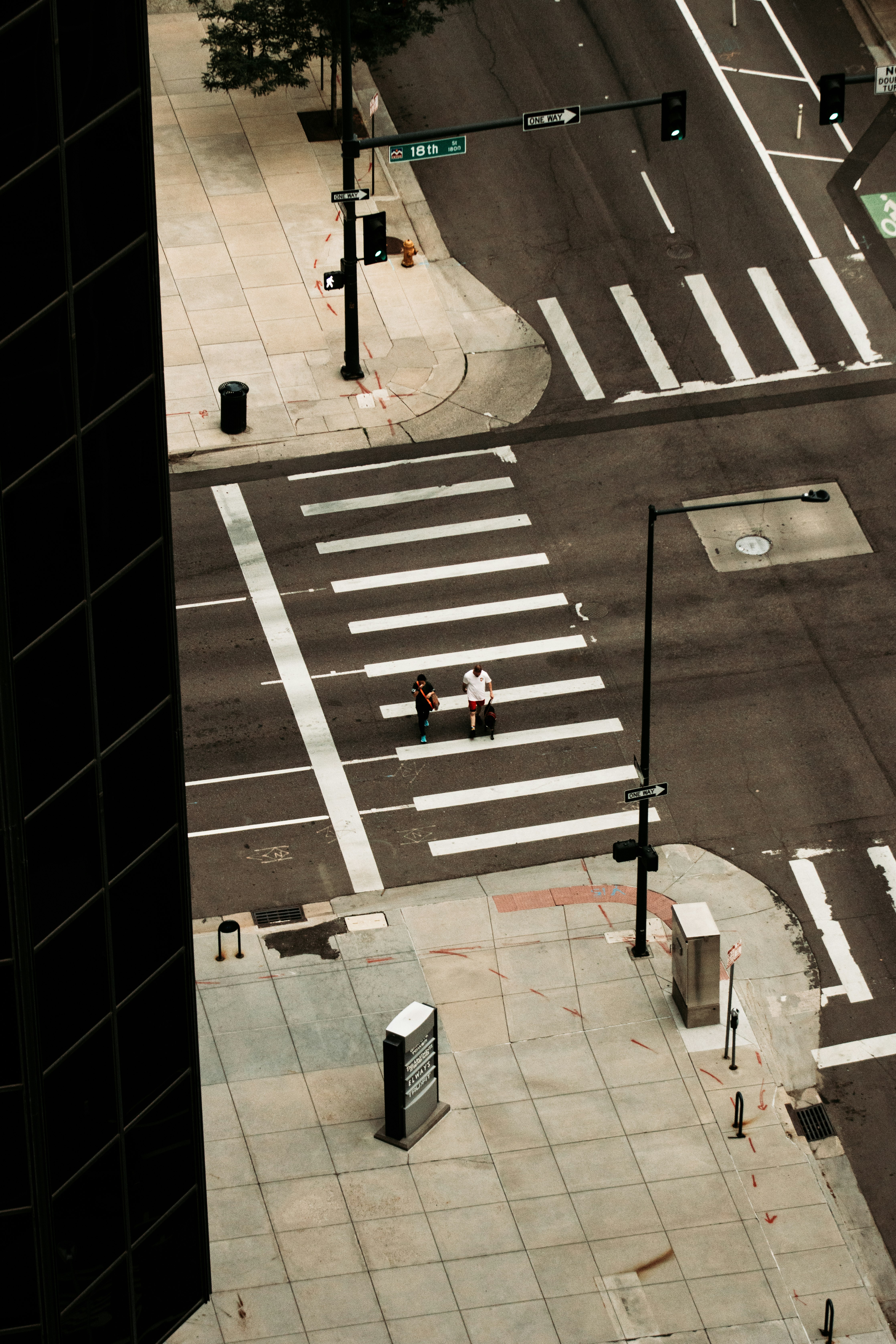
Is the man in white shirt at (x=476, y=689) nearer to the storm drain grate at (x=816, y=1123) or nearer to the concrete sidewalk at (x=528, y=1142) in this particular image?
the concrete sidewalk at (x=528, y=1142)

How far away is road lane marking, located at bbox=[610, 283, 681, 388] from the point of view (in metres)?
46.9

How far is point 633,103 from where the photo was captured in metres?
39.4

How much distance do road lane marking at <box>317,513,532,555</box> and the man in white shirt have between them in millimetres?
5163

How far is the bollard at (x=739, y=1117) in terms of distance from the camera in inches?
1225

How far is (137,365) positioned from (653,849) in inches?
639

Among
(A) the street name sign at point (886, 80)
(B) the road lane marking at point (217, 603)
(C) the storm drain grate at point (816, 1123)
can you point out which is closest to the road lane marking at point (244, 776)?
(B) the road lane marking at point (217, 603)

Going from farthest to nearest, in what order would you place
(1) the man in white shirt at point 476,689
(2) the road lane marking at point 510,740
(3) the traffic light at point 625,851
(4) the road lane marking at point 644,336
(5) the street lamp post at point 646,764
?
(4) the road lane marking at point 644,336, (2) the road lane marking at point 510,740, (1) the man in white shirt at point 476,689, (3) the traffic light at point 625,851, (5) the street lamp post at point 646,764

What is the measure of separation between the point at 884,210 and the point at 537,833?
69.3 feet

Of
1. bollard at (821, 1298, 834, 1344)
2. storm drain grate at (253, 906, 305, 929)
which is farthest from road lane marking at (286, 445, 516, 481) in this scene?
bollard at (821, 1298, 834, 1344)

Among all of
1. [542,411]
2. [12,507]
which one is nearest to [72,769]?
[12,507]

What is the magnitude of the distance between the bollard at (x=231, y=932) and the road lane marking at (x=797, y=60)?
26.7m

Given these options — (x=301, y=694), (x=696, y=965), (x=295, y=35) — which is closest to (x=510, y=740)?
(x=301, y=694)

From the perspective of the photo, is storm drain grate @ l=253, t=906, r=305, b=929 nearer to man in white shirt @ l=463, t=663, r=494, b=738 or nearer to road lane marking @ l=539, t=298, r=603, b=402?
man in white shirt @ l=463, t=663, r=494, b=738

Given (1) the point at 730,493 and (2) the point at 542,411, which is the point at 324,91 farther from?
(1) the point at 730,493
